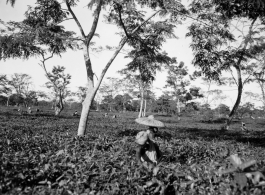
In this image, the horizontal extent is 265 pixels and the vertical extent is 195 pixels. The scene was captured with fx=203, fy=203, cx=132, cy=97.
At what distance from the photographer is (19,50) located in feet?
30.5

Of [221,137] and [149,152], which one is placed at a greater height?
[149,152]

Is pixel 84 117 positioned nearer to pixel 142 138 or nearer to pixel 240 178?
pixel 142 138

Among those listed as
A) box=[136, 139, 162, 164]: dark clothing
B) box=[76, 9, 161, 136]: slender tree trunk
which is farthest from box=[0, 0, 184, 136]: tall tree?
box=[136, 139, 162, 164]: dark clothing

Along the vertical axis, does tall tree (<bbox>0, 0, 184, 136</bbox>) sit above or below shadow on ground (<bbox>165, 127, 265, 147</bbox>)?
above

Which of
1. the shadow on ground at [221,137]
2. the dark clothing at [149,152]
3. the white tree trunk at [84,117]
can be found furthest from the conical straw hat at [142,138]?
the shadow on ground at [221,137]

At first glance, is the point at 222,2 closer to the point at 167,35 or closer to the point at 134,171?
the point at 134,171

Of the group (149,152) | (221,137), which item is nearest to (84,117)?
(149,152)

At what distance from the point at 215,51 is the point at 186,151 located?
4365mm

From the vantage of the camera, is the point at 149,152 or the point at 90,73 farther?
the point at 90,73

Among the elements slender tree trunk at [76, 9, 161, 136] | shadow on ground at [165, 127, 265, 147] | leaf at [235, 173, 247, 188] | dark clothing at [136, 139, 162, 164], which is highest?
slender tree trunk at [76, 9, 161, 136]

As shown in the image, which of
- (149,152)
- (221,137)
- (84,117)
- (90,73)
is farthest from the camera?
(221,137)

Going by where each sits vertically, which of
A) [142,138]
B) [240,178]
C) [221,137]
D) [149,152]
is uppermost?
[142,138]

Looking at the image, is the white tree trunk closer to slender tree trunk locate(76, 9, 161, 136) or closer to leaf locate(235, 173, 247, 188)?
slender tree trunk locate(76, 9, 161, 136)

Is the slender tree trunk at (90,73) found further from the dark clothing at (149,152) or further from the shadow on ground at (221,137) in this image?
the shadow on ground at (221,137)
